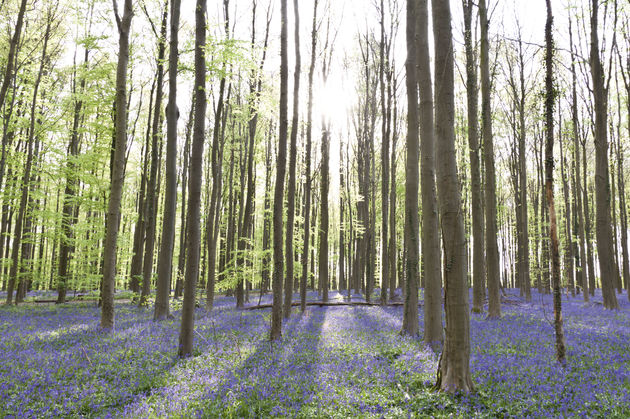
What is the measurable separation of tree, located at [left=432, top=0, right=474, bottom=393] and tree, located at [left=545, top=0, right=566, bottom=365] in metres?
2.87

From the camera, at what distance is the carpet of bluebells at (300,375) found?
17.4 feet

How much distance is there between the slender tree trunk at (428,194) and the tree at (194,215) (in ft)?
17.3

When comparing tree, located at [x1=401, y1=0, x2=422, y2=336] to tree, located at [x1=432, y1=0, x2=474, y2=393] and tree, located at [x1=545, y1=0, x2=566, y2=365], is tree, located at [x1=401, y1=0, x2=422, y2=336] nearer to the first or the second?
tree, located at [x1=545, y1=0, x2=566, y2=365]

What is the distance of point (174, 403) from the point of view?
17.8ft

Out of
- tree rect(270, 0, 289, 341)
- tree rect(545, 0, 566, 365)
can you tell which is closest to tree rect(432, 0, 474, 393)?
tree rect(545, 0, 566, 365)

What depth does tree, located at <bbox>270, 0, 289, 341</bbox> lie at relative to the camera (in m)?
10.7

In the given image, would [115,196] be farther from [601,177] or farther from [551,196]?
[601,177]

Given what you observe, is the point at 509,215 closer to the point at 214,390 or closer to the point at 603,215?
the point at 603,215

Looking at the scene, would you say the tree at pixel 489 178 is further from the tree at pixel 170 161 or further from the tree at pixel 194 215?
the tree at pixel 170 161

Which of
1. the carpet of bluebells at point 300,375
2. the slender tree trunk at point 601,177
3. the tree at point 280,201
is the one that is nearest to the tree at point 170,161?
the carpet of bluebells at point 300,375

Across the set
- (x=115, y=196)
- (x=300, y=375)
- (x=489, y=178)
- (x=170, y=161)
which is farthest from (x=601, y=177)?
(x=115, y=196)

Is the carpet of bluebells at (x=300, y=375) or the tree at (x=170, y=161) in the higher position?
the tree at (x=170, y=161)

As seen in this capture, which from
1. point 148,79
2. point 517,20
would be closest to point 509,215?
point 517,20

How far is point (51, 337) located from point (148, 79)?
16.3 metres
